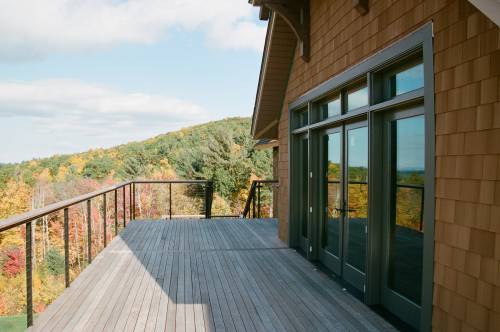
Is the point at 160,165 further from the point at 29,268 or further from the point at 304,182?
the point at 29,268

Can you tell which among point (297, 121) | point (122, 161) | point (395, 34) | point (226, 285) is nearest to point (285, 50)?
point (297, 121)

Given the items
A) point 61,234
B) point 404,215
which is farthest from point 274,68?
point 61,234

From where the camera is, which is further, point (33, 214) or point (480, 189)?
point (33, 214)

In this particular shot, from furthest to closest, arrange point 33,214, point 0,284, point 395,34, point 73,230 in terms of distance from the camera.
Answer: point 73,230 → point 0,284 → point 395,34 → point 33,214

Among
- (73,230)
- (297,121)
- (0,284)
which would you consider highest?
(297,121)

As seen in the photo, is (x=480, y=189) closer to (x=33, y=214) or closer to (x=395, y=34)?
(x=395, y=34)

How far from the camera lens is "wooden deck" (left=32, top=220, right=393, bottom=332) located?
3.36 meters

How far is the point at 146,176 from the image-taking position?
143 ft

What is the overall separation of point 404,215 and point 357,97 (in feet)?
4.94

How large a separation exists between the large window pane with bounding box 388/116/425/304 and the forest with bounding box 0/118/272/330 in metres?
17.6

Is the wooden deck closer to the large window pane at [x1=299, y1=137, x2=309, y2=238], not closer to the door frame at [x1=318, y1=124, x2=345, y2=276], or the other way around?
the door frame at [x1=318, y1=124, x2=345, y2=276]

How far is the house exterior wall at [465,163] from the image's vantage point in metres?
2.22

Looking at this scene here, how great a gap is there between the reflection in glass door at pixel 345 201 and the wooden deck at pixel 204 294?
0.90 feet

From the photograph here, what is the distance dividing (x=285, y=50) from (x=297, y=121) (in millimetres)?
1158
